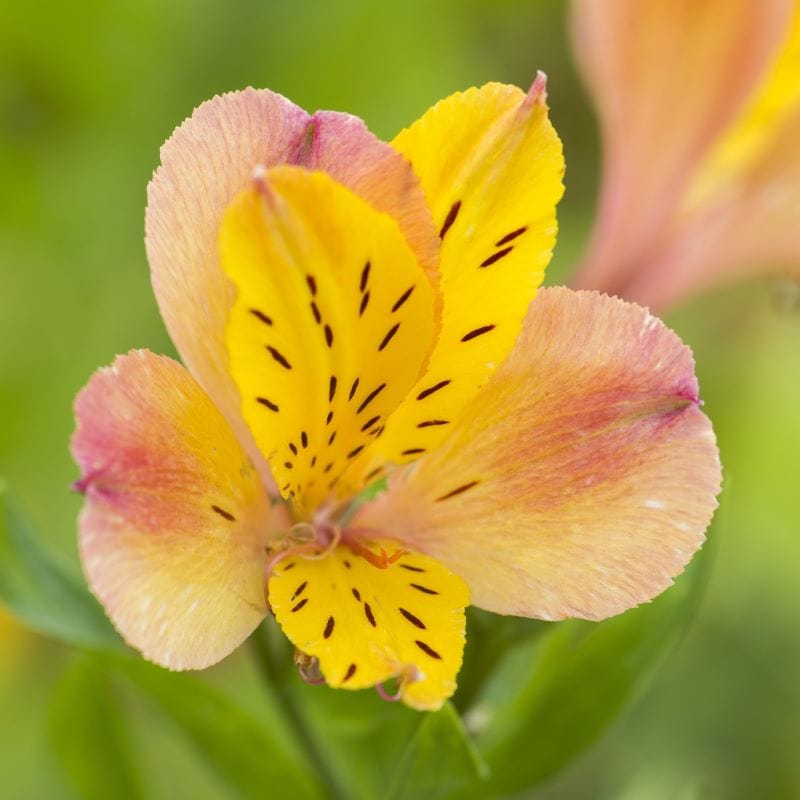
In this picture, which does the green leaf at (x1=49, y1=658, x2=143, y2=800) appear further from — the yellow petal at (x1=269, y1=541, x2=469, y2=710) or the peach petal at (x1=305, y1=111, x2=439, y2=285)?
the peach petal at (x1=305, y1=111, x2=439, y2=285)

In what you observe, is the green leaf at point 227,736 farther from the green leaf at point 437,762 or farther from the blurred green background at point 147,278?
the blurred green background at point 147,278

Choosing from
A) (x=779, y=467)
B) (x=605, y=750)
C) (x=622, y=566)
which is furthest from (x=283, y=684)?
(x=779, y=467)

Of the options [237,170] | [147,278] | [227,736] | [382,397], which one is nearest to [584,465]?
[382,397]

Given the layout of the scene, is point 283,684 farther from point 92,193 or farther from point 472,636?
point 92,193

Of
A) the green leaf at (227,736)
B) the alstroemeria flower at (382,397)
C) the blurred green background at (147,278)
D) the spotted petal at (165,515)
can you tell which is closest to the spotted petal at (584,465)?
the alstroemeria flower at (382,397)

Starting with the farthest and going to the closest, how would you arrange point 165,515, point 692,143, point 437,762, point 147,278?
point 147,278
point 692,143
point 437,762
point 165,515

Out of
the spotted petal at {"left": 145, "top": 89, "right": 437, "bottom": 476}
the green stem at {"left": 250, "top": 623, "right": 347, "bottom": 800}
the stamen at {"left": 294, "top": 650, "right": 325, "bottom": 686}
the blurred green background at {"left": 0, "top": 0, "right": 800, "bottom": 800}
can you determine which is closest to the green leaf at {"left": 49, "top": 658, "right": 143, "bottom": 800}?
the green stem at {"left": 250, "top": 623, "right": 347, "bottom": 800}

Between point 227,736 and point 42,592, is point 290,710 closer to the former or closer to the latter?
point 227,736
